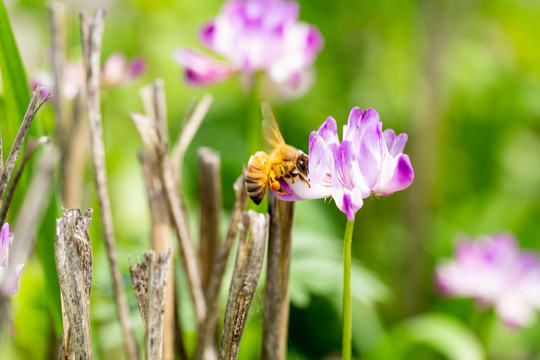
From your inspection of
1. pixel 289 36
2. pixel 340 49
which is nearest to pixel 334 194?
pixel 289 36

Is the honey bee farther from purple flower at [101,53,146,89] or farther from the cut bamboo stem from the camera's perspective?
purple flower at [101,53,146,89]

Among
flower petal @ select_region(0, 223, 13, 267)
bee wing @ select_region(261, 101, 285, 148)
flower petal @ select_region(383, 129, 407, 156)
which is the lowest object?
flower petal @ select_region(0, 223, 13, 267)

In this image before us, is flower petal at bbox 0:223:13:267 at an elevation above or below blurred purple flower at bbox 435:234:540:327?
above

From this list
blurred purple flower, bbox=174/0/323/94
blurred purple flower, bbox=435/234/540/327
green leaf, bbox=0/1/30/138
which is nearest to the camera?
green leaf, bbox=0/1/30/138

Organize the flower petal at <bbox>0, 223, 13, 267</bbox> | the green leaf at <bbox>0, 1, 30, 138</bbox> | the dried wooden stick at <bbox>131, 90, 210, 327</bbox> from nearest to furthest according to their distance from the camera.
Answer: the flower petal at <bbox>0, 223, 13, 267</bbox>, the green leaf at <bbox>0, 1, 30, 138</bbox>, the dried wooden stick at <bbox>131, 90, 210, 327</bbox>

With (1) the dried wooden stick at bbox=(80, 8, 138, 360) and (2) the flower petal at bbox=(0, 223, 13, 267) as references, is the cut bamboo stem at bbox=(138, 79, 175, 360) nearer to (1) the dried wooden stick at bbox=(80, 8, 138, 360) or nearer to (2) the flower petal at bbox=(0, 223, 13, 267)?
(1) the dried wooden stick at bbox=(80, 8, 138, 360)

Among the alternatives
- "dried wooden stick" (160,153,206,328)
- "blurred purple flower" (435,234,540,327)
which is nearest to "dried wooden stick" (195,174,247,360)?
"dried wooden stick" (160,153,206,328)

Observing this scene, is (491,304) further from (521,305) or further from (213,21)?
(213,21)

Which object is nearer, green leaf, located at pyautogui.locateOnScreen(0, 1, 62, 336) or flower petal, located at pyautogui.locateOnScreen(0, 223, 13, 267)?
flower petal, located at pyautogui.locateOnScreen(0, 223, 13, 267)
